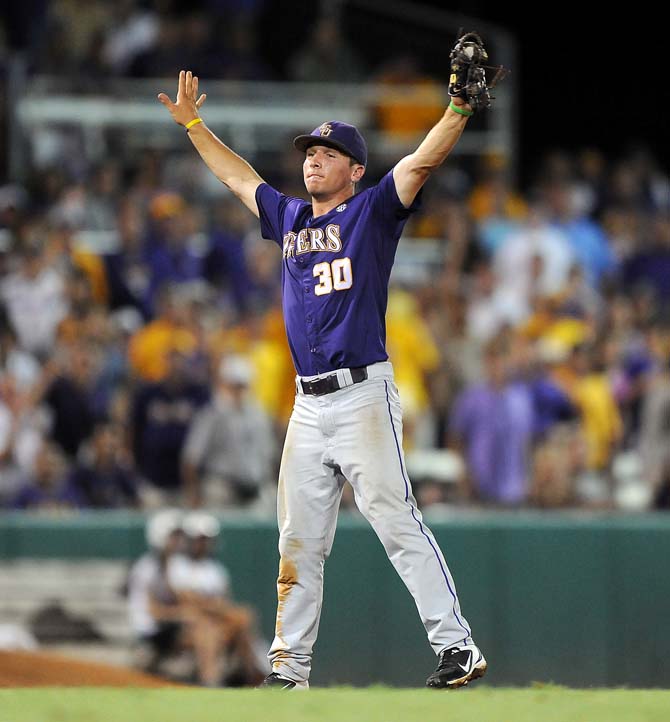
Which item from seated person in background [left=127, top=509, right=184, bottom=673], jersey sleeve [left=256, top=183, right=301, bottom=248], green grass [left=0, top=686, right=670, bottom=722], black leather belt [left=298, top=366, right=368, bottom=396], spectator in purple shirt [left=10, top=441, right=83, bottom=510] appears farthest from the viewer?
spectator in purple shirt [left=10, top=441, right=83, bottom=510]

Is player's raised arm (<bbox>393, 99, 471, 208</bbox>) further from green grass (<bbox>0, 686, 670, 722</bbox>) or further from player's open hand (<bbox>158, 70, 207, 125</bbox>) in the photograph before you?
green grass (<bbox>0, 686, 670, 722</bbox>)

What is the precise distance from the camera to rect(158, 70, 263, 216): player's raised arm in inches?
224

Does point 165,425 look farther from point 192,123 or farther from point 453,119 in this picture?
point 453,119

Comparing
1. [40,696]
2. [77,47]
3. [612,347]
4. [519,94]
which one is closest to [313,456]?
[40,696]

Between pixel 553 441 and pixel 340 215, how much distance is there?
543 centimetres

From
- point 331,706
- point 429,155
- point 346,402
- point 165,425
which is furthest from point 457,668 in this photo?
point 165,425

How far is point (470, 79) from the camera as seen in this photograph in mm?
5043

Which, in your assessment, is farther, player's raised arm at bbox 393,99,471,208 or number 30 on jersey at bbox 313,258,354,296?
number 30 on jersey at bbox 313,258,354,296

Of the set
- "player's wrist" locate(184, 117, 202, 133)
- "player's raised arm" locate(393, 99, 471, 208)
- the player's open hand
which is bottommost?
"player's raised arm" locate(393, 99, 471, 208)

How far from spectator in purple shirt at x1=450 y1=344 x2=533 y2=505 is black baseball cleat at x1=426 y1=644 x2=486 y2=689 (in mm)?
5345

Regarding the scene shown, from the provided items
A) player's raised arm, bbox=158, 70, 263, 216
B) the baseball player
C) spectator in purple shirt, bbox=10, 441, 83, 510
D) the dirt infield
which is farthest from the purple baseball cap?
spectator in purple shirt, bbox=10, 441, 83, 510

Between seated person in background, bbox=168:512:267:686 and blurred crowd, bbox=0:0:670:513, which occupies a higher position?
blurred crowd, bbox=0:0:670:513

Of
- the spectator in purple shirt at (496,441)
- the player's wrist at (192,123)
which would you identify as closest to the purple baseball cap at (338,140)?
the player's wrist at (192,123)

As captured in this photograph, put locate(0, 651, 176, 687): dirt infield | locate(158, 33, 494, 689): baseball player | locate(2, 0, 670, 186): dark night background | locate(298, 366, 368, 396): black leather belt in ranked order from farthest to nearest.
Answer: locate(2, 0, 670, 186): dark night background → locate(0, 651, 176, 687): dirt infield → locate(298, 366, 368, 396): black leather belt → locate(158, 33, 494, 689): baseball player
